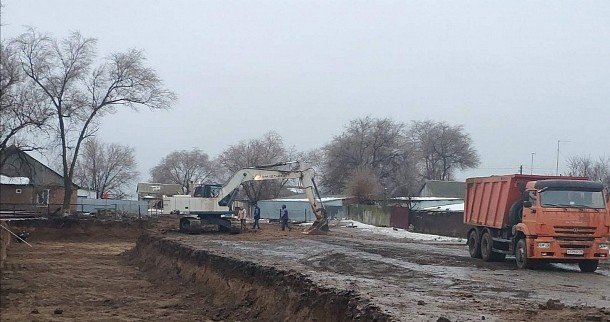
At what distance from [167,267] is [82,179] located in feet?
313

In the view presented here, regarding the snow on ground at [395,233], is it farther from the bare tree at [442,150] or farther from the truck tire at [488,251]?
the bare tree at [442,150]

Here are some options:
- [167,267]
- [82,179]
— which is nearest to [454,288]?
[167,267]

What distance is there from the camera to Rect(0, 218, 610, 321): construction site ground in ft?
36.9

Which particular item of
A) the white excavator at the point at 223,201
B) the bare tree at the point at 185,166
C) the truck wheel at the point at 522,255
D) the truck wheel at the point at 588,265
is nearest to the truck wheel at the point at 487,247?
the truck wheel at the point at 522,255

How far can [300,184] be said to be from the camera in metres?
42.9

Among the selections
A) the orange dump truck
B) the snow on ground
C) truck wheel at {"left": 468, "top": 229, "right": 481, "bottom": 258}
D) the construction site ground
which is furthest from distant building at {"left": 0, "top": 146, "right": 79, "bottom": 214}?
the orange dump truck

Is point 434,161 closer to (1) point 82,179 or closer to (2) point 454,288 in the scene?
(1) point 82,179

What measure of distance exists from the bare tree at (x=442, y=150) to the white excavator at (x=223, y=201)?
59.5 meters

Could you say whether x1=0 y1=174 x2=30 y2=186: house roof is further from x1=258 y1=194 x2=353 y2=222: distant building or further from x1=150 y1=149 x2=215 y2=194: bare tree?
x1=150 y1=149 x2=215 y2=194: bare tree

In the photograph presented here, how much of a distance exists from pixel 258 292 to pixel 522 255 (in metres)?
9.40

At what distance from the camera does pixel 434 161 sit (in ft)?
339

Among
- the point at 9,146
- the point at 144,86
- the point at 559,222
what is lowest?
the point at 559,222

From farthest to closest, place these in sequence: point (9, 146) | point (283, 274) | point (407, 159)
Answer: point (407, 159) < point (9, 146) < point (283, 274)

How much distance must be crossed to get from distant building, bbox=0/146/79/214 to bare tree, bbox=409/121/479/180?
50973 mm
